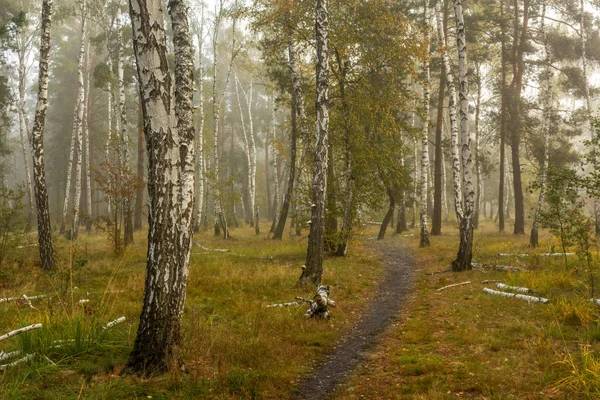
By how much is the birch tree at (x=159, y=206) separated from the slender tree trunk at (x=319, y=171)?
5.44 metres

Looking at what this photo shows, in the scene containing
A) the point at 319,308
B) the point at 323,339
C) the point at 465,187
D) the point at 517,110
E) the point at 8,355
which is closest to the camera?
the point at 8,355

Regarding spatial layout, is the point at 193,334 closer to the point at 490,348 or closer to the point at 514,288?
the point at 490,348

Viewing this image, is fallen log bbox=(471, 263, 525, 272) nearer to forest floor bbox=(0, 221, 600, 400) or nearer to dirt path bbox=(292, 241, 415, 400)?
forest floor bbox=(0, 221, 600, 400)

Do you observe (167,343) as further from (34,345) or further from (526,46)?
(526,46)

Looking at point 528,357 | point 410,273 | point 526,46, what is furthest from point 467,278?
point 526,46

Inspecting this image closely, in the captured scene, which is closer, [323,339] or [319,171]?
[323,339]

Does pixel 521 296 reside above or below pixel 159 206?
below

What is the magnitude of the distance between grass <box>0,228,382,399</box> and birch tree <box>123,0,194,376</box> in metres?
0.34

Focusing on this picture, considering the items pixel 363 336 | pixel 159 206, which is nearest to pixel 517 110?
pixel 363 336

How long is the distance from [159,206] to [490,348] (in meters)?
5.49

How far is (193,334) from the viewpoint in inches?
237

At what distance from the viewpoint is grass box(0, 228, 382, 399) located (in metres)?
4.61

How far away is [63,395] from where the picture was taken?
420 cm

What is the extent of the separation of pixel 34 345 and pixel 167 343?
5.85 ft
